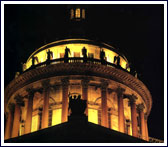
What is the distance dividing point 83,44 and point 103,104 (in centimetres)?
895

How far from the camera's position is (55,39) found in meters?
55.4

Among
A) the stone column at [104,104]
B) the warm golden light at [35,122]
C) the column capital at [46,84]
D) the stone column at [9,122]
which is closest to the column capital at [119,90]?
the stone column at [104,104]

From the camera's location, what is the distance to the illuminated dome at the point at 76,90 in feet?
164

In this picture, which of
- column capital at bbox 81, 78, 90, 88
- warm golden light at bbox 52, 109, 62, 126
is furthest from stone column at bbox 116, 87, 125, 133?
warm golden light at bbox 52, 109, 62, 126

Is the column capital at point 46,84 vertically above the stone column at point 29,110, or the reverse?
the column capital at point 46,84

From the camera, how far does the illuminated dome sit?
5003cm

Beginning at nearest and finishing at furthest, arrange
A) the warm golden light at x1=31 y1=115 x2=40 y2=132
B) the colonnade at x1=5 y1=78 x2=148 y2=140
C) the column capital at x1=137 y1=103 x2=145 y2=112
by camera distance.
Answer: the colonnade at x1=5 y1=78 x2=148 y2=140
the warm golden light at x1=31 y1=115 x2=40 y2=132
the column capital at x1=137 y1=103 x2=145 y2=112

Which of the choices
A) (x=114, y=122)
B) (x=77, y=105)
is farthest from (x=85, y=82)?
(x=77, y=105)

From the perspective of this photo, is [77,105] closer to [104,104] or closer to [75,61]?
[104,104]

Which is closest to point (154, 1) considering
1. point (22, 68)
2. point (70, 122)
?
point (70, 122)

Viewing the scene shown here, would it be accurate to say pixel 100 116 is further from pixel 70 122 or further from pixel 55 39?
pixel 70 122

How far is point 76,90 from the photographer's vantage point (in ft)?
169

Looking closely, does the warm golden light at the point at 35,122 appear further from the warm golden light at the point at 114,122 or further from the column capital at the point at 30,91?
the warm golden light at the point at 114,122

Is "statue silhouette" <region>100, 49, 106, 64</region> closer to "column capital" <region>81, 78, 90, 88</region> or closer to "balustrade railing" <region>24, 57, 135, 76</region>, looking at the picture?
"balustrade railing" <region>24, 57, 135, 76</region>
